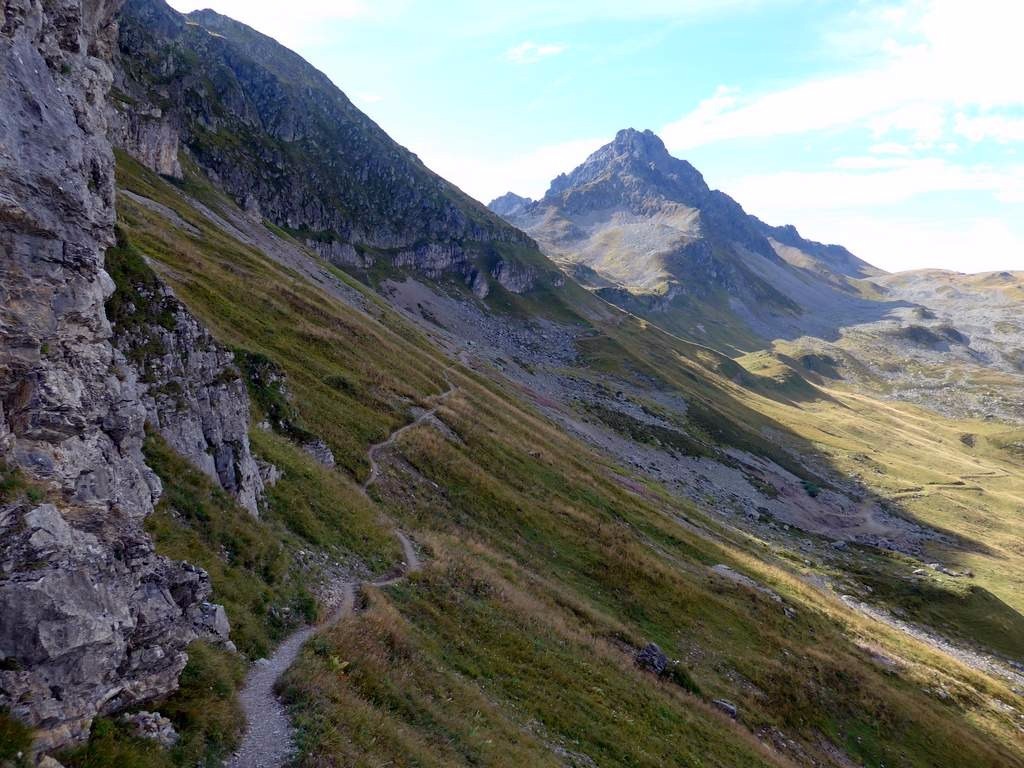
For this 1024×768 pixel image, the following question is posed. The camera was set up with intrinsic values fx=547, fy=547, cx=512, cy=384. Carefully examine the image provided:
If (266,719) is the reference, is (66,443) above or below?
above

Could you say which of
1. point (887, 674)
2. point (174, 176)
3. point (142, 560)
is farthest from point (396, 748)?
point (174, 176)

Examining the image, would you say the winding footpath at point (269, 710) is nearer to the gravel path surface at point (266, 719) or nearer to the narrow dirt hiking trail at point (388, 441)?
the gravel path surface at point (266, 719)

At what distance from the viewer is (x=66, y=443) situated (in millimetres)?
13008

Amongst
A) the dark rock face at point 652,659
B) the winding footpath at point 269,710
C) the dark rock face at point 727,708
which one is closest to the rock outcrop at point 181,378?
the winding footpath at point 269,710

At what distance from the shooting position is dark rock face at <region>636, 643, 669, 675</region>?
30938mm

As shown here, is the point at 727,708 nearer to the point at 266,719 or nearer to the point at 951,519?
the point at 266,719

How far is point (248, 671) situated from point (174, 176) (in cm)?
12284

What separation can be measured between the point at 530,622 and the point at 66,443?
21.5 metres

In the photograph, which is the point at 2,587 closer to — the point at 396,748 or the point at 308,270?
the point at 396,748

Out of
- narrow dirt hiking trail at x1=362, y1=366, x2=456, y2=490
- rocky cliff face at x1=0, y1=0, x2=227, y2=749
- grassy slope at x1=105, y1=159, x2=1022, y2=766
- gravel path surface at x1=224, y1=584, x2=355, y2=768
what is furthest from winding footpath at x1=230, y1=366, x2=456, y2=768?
narrow dirt hiking trail at x1=362, y1=366, x2=456, y2=490

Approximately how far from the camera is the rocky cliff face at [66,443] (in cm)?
939

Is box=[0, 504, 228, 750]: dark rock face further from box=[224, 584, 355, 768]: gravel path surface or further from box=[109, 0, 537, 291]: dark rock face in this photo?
box=[109, 0, 537, 291]: dark rock face

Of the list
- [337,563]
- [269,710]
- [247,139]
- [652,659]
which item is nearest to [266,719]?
[269,710]

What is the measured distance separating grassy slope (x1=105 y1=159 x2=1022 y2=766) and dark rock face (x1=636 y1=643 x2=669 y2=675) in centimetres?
119
